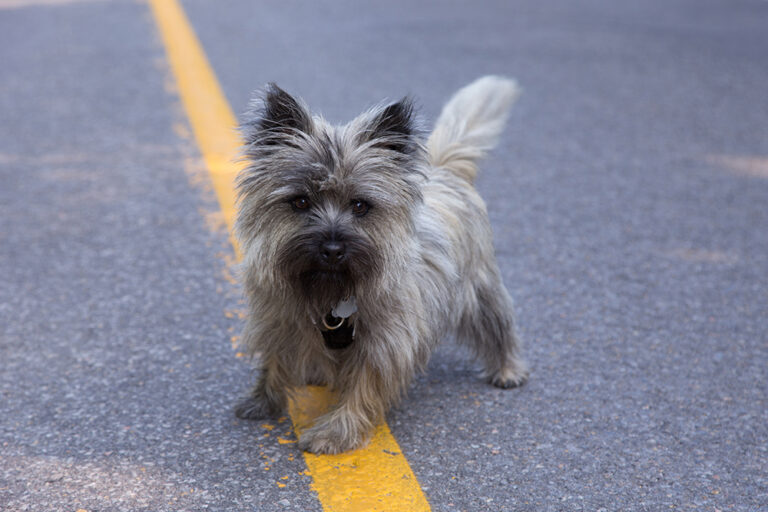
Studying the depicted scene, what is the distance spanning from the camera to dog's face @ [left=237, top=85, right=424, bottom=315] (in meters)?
3.17

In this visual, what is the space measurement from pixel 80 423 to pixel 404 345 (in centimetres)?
127

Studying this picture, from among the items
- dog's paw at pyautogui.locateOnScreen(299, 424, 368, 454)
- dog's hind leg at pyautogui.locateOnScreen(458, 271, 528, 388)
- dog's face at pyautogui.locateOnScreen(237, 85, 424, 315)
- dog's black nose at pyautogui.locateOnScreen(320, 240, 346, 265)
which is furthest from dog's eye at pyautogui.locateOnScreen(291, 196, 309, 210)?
dog's hind leg at pyautogui.locateOnScreen(458, 271, 528, 388)

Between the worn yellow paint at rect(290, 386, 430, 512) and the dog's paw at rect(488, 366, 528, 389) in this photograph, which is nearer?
the worn yellow paint at rect(290, 386, 430, 512)

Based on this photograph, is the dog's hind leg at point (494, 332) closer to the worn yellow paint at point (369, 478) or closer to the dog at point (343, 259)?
the dog at point (343, 259)

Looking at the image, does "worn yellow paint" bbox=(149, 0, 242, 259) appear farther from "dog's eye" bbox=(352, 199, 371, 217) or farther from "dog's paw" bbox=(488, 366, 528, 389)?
"dog's paw" bbox=(488, 366, 528, 389)

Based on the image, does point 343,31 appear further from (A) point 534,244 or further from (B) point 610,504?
(B) point 610,504

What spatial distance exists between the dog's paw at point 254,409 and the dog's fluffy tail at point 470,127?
126cm

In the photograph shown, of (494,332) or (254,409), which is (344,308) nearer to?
(254,409)

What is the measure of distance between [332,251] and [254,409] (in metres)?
0.81

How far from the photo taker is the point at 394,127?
329 cm

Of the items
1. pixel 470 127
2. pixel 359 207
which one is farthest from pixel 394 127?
pixel 470 127

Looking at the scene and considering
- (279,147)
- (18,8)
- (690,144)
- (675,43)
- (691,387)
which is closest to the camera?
(279,147)

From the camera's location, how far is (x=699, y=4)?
14.0 metres

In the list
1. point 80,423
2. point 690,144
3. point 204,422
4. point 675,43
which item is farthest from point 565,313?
point 675,43
